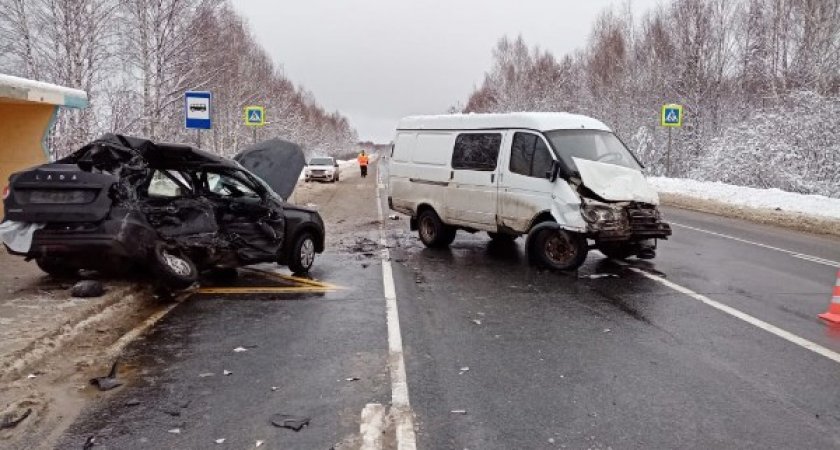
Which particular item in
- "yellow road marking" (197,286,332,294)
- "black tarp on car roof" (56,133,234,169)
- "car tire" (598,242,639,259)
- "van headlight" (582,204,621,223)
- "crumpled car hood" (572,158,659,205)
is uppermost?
"black tarp on car roof" (56,133,234,169)

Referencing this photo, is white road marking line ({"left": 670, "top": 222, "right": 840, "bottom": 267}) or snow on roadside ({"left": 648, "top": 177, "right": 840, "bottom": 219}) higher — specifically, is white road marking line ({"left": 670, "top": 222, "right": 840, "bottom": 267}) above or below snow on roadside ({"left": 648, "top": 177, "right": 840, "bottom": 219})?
below

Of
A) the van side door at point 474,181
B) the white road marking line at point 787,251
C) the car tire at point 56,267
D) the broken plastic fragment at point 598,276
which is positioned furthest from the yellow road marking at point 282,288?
the white road marking line at point 787,251

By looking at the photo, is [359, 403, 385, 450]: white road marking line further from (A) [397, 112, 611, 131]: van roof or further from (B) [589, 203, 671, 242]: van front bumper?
(A) [397, 112, 611, 131]: van roof

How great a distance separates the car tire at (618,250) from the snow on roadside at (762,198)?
1028 cm

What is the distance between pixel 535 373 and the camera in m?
4.87

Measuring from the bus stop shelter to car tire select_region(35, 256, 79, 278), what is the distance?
384 cm

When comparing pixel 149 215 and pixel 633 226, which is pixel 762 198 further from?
pixel 149 215

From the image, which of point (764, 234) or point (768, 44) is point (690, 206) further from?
point (768, 44)

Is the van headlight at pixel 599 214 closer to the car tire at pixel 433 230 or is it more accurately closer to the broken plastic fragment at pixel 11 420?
the car tire at pixel 433 230

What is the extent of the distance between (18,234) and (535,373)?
19.4 feet

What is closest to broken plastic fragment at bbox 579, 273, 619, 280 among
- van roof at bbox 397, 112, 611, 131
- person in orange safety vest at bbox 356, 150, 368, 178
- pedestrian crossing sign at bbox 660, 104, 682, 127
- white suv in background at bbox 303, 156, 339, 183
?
van roof at bbox 397, 112, 611, 131

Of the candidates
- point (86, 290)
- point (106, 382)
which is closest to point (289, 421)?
point (106, 382)

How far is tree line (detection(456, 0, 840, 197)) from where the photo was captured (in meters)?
23.5

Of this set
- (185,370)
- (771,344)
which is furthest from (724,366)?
(185,370)
